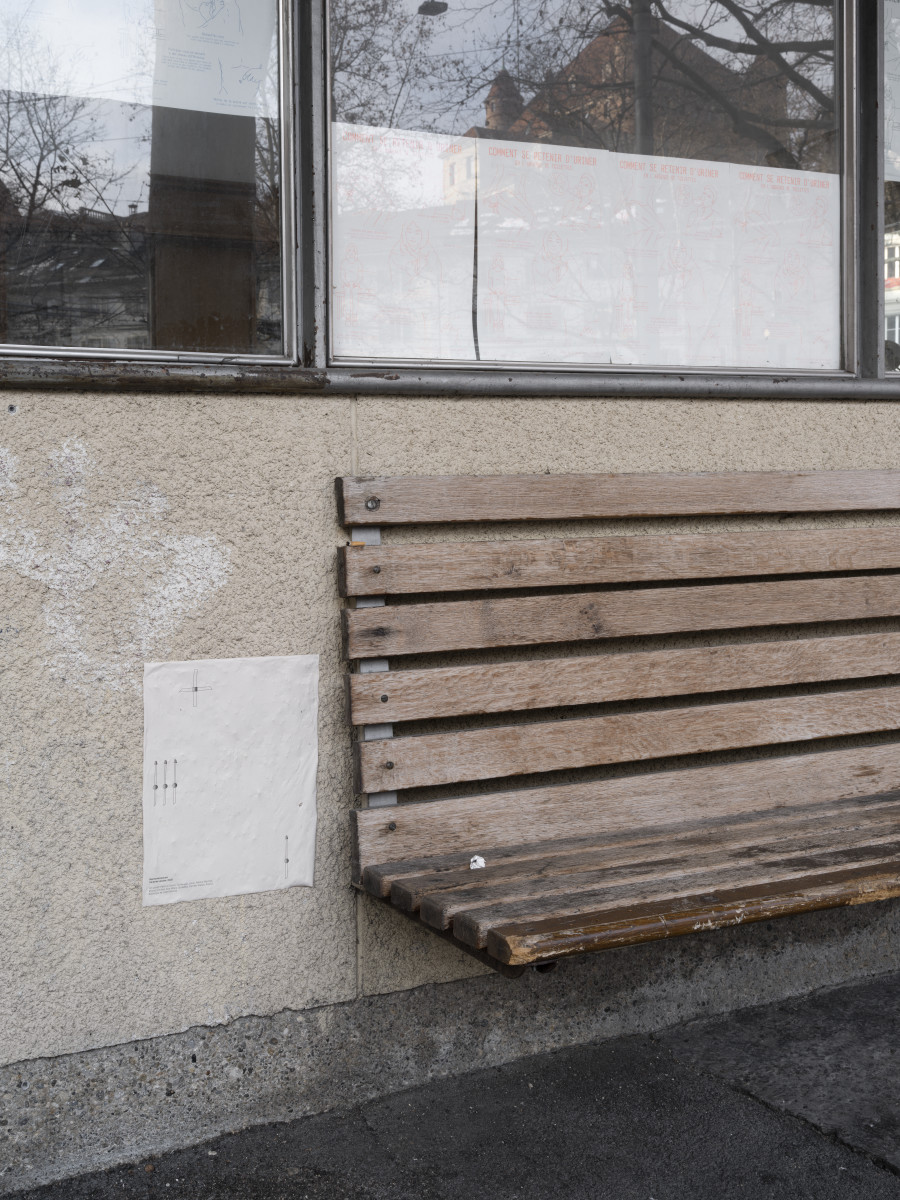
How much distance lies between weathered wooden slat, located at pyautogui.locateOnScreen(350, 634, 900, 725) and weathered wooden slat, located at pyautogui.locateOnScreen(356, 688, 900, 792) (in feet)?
0.18

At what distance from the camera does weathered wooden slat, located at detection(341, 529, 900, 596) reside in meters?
2.66

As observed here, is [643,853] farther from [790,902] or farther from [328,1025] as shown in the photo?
[328,1025]

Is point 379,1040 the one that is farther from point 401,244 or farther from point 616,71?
point 616,71

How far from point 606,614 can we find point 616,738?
0.31 m

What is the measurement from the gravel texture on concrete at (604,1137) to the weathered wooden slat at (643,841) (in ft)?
1.94

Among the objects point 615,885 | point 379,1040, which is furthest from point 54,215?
point 379,1040

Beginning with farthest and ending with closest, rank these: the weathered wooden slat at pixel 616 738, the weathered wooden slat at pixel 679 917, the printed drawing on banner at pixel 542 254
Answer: the printed drawing on banner at pixel 542 254 → the weathered wooden slat at pixel 616 738 → the weathered wooden slat at pixel 679 917

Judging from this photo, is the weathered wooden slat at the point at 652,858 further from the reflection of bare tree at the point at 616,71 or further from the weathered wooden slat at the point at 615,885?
the reflection of bare tree at the point at 616,71

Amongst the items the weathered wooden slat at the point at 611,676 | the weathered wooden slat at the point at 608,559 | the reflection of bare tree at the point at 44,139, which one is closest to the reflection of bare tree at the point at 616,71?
the reflection of bare tree at the point at 44,139

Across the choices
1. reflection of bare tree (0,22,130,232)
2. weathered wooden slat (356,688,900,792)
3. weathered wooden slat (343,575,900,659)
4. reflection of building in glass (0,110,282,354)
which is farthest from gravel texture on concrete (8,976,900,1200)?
reflection of bare tree (0,22,130,232)

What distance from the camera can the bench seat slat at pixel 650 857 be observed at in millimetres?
2404

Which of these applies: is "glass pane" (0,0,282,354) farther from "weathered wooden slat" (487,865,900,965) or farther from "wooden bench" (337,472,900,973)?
"weathered wooden slat" (487,865,900,965)

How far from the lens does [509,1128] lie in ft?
8.66

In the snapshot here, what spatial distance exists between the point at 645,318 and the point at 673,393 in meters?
0.24
